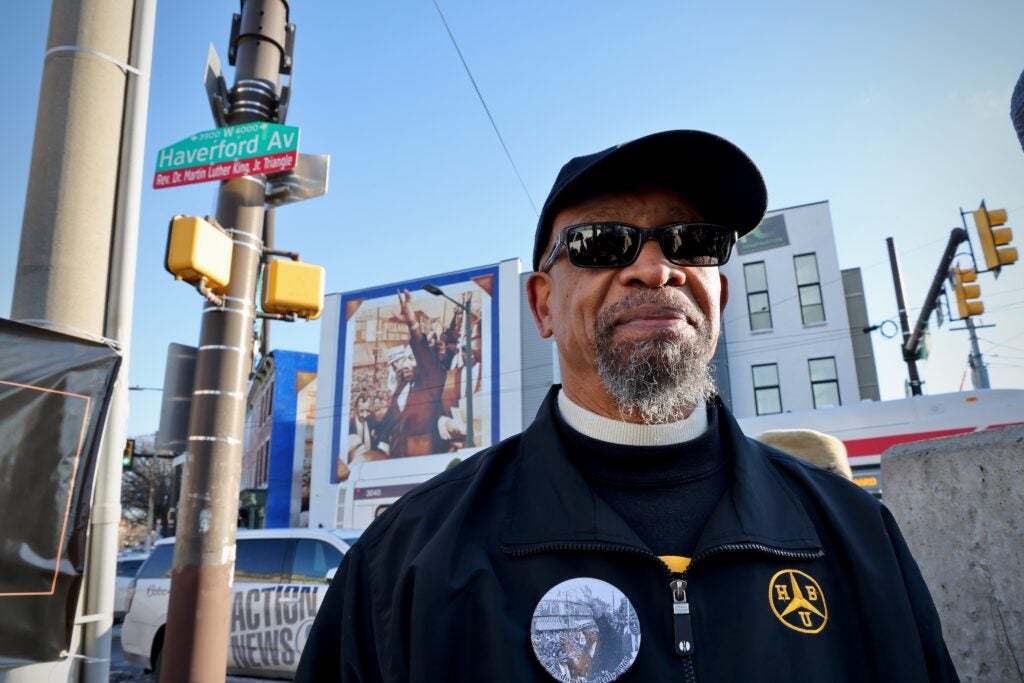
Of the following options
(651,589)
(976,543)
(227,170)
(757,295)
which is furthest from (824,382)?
(651,589)

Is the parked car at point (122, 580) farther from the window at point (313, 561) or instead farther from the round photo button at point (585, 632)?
the round photo button at point (585, 632)

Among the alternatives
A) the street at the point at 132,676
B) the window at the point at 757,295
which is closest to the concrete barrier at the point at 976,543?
the street at the point at 132,676

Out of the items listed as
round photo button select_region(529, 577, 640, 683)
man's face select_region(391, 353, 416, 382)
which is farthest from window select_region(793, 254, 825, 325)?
round photo button select_region(529, 577, 640, 683)

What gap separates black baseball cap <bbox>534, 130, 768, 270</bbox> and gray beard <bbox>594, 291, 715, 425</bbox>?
33 centimetres

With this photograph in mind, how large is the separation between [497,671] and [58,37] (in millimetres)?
3390

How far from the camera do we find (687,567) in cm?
151

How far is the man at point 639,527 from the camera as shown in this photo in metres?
1.45

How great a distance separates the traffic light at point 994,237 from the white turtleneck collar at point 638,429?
1406cm

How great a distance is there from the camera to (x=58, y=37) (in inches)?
126

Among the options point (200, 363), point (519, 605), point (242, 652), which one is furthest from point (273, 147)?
point (242, 652)

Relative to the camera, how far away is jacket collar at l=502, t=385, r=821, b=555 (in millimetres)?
1534

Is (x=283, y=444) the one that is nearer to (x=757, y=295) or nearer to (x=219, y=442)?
(x=757, y=295)

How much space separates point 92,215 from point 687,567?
9.51 ft

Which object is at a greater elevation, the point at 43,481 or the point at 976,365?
the point at 976,365
